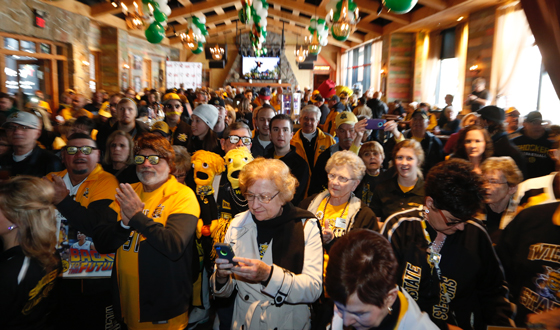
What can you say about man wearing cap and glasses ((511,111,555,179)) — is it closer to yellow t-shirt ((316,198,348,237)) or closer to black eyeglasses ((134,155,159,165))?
yellow t-shirt ((316,198,348,237))

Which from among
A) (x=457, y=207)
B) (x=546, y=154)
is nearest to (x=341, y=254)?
(x=457, y=207)

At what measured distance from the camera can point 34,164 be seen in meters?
2.88

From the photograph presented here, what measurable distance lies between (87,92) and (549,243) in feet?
40.0

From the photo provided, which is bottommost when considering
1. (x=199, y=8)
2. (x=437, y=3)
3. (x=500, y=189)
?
(x=500, y=189)

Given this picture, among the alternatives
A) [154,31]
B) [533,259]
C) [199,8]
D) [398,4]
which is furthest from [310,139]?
[199,8]

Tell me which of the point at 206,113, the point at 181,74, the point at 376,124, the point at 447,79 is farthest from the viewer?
the point at 181,74

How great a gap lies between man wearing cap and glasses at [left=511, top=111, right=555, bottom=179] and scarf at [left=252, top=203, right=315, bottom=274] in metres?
3.65

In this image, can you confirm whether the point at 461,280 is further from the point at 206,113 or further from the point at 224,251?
the point at 206,113

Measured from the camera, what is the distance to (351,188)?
2.25 metres

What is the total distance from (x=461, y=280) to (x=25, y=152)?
11.0 ft

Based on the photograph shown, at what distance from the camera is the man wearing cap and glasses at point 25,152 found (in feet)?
9.29

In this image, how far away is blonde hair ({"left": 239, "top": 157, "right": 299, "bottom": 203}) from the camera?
1779 mm

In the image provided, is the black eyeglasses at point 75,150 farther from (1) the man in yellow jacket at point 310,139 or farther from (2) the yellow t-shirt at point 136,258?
(1) the man in yellow jacket at point 310,139

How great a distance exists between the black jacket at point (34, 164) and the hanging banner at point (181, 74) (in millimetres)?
10275
